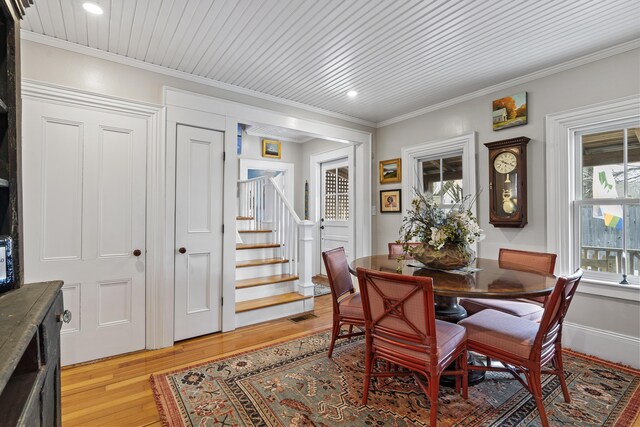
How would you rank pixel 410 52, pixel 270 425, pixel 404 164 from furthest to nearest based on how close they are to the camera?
pixel 404 164 < pixel 410 52 < pixel 270 425

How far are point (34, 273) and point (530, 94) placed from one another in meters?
4.54

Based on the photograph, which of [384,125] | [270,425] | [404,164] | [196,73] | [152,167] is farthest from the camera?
[384,125]

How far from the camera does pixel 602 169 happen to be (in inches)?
108

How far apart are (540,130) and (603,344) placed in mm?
1924

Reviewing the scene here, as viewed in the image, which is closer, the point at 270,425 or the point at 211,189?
the point at 270,425

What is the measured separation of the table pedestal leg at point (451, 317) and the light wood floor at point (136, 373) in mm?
1346

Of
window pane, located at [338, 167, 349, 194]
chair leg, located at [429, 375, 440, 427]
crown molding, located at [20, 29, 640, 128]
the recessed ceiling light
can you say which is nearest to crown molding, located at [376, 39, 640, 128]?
crown molding, located at [20, 29, 640, 128]

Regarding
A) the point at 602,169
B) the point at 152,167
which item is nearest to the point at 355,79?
the point at 152,167

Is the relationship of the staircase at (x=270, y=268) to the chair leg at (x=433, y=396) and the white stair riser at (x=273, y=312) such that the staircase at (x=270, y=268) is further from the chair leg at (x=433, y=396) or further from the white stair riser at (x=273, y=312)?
the chair leg at (x=433, y=396)

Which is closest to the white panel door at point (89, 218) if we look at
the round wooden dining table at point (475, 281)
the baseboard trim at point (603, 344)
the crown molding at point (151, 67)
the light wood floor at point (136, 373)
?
the light wood floor at point (136, 373)

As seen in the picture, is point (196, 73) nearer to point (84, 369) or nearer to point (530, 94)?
point (84, 369)

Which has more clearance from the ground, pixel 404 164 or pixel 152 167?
pixel 404 164

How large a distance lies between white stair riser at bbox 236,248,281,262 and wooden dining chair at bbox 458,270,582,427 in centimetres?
264

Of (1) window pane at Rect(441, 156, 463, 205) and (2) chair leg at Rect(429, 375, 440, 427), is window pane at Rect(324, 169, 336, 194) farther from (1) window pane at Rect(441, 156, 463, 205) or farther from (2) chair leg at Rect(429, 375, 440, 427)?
(2) chair leg at Rect(429, 375, 440, 427)
